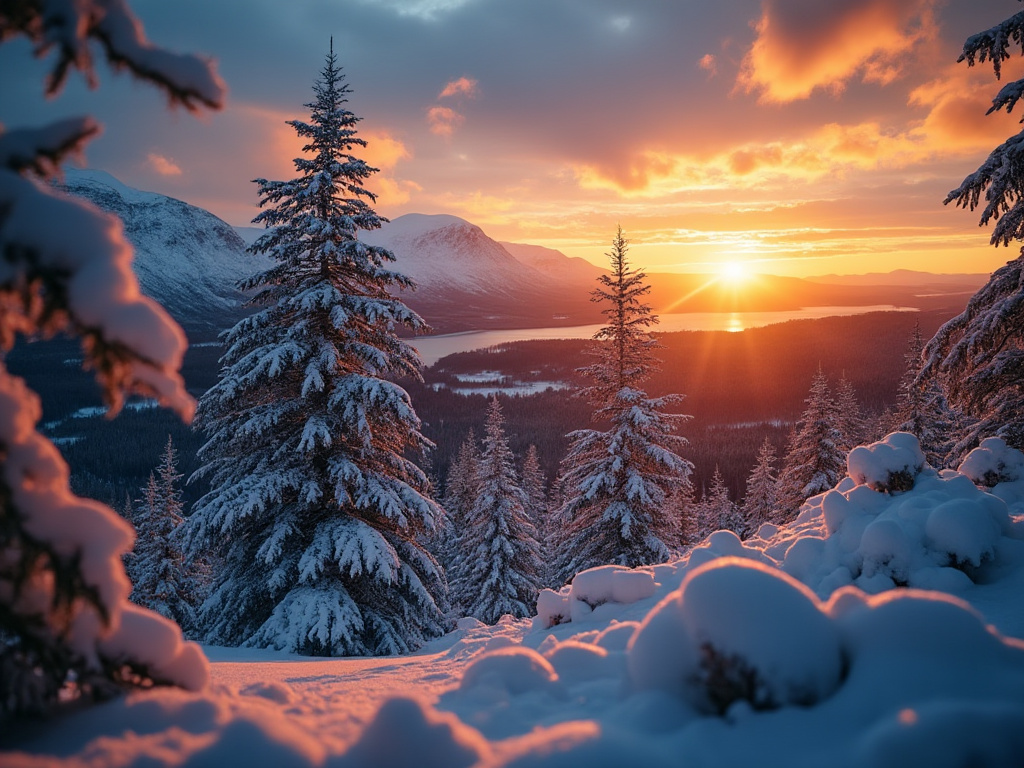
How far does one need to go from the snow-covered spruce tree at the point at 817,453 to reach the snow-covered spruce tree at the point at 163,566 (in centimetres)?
2563

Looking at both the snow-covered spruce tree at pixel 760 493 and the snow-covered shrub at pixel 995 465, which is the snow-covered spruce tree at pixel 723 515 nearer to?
the snow-covered spruce tree at pixel 760 493

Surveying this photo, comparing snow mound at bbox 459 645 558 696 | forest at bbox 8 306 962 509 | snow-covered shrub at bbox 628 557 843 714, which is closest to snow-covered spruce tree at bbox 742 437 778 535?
forest at bbox 8 306 962 509

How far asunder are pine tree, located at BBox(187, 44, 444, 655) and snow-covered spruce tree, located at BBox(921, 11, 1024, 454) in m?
9.51

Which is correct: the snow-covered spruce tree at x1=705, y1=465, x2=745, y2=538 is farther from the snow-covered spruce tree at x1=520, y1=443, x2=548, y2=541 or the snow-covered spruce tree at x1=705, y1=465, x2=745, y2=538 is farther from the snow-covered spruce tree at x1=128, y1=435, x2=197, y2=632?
the snow-covered spruce tree at x1=128, y1=435, x2=197, y2=632

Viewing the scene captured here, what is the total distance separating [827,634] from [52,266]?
3.28m

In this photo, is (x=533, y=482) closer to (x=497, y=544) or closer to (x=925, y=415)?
(x=497, y=544)

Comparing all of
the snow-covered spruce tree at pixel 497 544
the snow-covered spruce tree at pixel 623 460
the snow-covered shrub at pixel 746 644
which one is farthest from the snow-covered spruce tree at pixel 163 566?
the snow-covered shrub at pixel 746 644

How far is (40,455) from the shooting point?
5.88ft

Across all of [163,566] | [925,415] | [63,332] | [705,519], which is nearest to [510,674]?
[63,332]

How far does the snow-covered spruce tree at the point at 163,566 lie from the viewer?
20.9m

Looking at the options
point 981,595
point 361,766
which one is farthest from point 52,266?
point 981,595

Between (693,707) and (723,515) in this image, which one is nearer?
(693,707)

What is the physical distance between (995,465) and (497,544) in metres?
17.6

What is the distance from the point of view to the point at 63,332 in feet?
5.67
